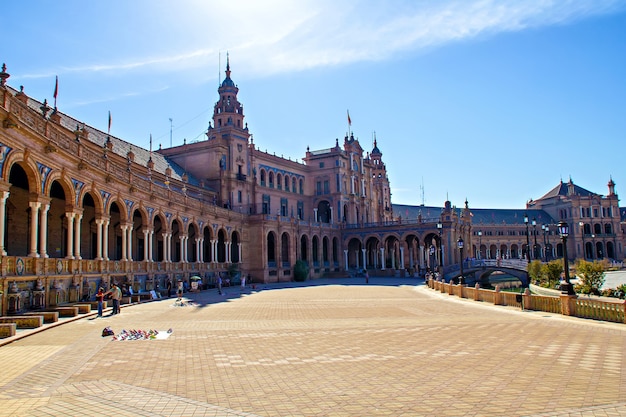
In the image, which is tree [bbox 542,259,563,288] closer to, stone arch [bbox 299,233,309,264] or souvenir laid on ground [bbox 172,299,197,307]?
souvenir laid on ground [bbox 172,299,197,307]

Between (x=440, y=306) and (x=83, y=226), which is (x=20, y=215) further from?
(x=440, y=306)

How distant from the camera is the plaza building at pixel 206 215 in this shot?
21.6 meters

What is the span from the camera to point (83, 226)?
110 feet

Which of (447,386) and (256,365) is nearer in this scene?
(447,386)

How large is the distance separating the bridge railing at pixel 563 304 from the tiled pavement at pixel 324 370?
80 centimetres

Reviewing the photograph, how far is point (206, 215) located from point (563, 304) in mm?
34244

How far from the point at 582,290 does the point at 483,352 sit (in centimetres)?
2569

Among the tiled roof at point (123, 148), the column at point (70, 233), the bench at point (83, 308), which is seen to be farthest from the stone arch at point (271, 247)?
the bench at point (83, 308)

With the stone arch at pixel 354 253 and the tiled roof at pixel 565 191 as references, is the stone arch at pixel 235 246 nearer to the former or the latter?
the stone arch at pixel 354 253

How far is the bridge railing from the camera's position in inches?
711

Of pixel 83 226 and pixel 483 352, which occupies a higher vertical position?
pixel 83 226

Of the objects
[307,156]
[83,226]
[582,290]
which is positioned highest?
[307,156]

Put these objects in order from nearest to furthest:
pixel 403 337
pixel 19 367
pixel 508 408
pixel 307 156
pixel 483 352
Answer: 1. pixel 508 408
2. pixel 19 367
3. pixel 483 352
4. pixel 403 337
5. pixel 307 156

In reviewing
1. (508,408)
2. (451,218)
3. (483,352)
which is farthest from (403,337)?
(451,218)
